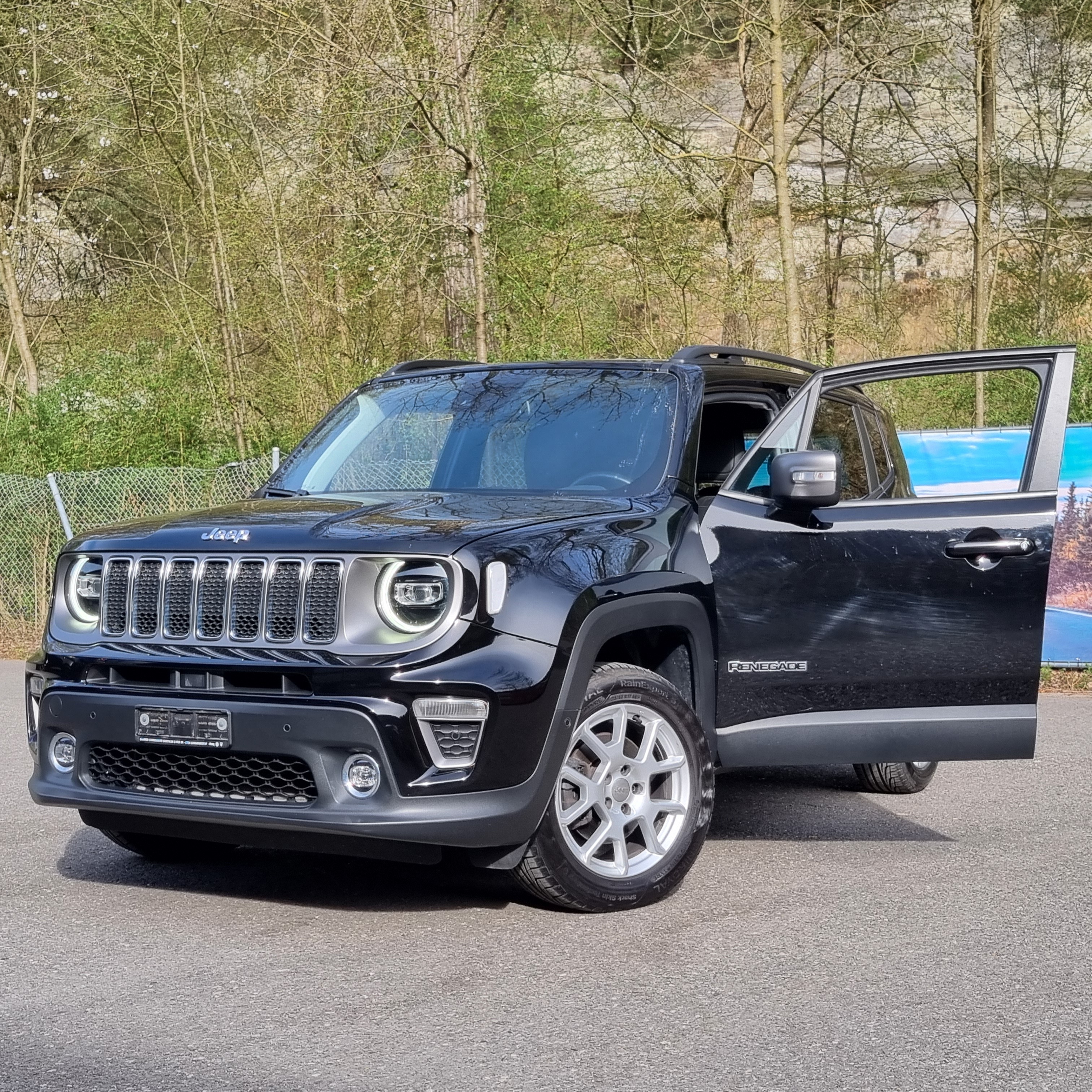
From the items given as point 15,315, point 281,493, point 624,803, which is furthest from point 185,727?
point 15,315

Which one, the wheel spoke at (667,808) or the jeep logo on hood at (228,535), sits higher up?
the jeep logo on hood at (228,535)

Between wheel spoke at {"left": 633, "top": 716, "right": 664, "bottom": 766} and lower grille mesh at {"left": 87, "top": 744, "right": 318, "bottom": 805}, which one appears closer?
lower grille mesh at {"left": 87, "top": 744, "right": 318, "bottom": 805}

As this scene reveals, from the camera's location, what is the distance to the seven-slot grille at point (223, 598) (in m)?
4.88

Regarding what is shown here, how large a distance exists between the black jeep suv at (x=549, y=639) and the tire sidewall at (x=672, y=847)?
0.01m

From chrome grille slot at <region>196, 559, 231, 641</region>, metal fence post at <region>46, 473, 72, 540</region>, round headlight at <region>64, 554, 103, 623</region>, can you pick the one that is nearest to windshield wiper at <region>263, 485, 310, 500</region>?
round headlight at <region>64, 554, 103, 623</region>

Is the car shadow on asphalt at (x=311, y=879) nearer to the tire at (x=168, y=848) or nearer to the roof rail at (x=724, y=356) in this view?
the tire at (x=168, y=848)

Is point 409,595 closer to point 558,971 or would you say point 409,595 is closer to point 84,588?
point 558,971

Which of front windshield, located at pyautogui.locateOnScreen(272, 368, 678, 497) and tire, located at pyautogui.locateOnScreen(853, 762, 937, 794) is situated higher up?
front windshield, located at pyautogui.locateOnScreen(272, 368, 678, 497)

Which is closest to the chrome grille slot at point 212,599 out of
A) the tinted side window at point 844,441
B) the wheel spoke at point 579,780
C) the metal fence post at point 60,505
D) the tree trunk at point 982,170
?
the wheel spoke at point 579,780

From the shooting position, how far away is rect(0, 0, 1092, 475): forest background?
13969mm

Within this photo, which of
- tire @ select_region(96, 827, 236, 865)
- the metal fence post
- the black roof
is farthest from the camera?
the metal fence post

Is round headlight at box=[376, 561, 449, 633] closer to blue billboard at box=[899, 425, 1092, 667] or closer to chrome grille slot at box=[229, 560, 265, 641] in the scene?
chrome grille slot at box=[229, 560, 265, 641]

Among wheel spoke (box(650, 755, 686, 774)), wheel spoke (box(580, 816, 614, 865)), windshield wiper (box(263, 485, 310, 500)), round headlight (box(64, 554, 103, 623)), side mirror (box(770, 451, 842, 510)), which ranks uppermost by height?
side mirror (box(770, 451, 842, 510))

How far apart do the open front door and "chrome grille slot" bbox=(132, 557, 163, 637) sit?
1.99 meters
